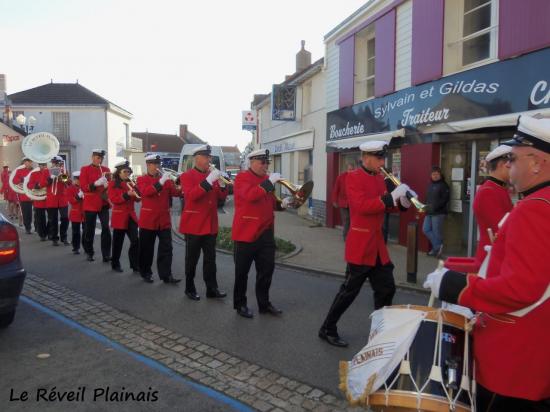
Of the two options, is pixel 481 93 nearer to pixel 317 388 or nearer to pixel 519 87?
pixel 519 87

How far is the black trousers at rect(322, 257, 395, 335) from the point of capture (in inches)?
174

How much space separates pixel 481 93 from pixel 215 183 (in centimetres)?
504

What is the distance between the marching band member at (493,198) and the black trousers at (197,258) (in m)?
3.42

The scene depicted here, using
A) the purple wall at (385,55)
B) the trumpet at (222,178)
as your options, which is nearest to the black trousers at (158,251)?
the trumpet at (222,178)

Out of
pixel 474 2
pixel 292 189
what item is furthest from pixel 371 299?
pixel 474 2

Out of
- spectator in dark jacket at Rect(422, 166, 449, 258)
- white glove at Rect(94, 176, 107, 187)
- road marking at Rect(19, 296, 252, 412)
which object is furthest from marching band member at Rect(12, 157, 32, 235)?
spectator in dark jacket at Rect(422, 166, 449, 258)

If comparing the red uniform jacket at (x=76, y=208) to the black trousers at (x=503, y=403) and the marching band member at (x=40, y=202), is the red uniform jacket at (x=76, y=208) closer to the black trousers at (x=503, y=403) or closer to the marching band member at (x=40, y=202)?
the marching band member at (x=40, y=202)

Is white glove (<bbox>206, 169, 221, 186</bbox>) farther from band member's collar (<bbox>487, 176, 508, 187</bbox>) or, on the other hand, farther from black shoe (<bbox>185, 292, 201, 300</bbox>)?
band member's collar (<bbox>487, 176, 508, 187</bbox>)

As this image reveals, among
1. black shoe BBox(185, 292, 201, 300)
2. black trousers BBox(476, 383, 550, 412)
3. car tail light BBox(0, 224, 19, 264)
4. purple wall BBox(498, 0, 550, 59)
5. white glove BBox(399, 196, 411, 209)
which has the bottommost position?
black shoe BBox(185, 292, 201, 300)

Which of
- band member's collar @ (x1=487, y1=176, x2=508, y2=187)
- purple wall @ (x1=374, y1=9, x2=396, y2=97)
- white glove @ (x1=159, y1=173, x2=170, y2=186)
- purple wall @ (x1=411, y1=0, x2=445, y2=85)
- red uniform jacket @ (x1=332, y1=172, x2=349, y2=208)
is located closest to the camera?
band member's collar @ (x1=487, y1=176, x2=508, y2=187)

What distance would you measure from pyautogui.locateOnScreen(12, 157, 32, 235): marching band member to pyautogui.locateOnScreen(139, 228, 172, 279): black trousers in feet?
20.0

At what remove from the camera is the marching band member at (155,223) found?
7.06 m

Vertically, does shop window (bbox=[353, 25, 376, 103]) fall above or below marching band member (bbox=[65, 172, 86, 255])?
above

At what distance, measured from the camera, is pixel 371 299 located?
6305 millimetres
